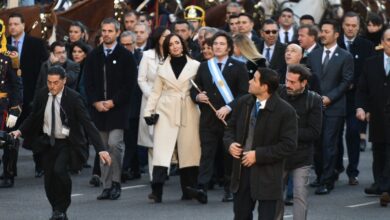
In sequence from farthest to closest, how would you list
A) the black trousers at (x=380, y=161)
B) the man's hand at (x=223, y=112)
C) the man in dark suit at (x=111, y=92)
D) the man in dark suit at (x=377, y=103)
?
the man in dark suit at (x=377, y=103) < the black trousers at (x=380, y=161) < the man in dark suit at (x=111, y=92) < the man's hand at (x=223, y=112)

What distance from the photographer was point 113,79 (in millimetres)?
18203

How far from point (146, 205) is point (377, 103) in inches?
121

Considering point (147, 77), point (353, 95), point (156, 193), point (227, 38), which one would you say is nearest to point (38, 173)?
point (147, 77)

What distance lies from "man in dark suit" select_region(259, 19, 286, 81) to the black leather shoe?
1.54 m

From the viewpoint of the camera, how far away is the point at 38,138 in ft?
53.0

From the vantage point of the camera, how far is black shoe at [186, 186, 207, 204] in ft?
57.2

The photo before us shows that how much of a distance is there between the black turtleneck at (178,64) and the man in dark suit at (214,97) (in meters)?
0.21

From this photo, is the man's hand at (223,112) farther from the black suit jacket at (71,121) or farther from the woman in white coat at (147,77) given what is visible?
the black suit jacket at (71,121)

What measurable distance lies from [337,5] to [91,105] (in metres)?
9.83

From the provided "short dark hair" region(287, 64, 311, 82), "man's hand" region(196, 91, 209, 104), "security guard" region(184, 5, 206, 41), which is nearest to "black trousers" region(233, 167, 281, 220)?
"short dark hair" region(287, 64, 311, 82)

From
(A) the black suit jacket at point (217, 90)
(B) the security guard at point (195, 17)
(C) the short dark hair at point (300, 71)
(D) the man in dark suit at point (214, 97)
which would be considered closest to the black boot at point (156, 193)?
(D) the man in dark suit at point (214, 97)

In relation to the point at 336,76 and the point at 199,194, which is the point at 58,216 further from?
the point at 336,76

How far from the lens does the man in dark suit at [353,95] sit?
63.3ft

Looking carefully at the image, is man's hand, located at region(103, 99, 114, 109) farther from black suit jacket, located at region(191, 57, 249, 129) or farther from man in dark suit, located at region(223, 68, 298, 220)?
man in dark suit, located at region(223, 68, 298, 220)
